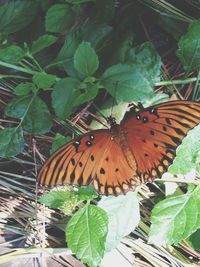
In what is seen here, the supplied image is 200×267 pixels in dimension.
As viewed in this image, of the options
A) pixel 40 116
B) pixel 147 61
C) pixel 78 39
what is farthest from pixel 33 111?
pixel 147 61

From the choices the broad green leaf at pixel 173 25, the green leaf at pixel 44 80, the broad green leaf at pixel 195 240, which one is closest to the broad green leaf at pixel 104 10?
the broad green leaf at pixel 173 25

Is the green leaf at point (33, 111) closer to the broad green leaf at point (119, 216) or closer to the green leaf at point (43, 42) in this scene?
the green leaf at point (43, 42)

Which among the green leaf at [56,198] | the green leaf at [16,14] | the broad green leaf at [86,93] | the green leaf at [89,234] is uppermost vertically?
the green leaf at [16,14]

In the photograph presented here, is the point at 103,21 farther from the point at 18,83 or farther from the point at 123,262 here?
the point at 123,262

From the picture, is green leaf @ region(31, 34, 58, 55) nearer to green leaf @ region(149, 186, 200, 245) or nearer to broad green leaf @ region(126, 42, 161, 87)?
broad green leaf @ region(126, 42, 161, 87)

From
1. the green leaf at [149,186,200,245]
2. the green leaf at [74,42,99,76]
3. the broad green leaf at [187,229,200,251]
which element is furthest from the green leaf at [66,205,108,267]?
the green leaf at [74,42,99,76]

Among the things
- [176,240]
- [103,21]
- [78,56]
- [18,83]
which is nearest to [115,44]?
[103,21]

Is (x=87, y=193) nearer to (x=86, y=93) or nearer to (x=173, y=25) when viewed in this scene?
(x=86, y=93)

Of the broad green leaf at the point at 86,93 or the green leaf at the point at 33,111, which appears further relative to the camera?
the green leaf at the point at 33,111
